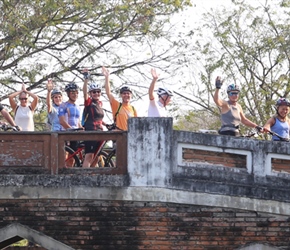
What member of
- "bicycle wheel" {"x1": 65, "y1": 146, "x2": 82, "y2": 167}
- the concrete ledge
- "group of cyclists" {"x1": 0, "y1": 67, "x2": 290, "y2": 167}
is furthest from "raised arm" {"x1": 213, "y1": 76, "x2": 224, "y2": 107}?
"bicycle wheel" {"x1": 65, "y1": 146, "x2": 82, "y2": 167}

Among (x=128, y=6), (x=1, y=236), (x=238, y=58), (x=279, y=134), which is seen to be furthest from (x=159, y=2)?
(x=1, y=236)

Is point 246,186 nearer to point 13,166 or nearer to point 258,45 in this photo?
point 13,166

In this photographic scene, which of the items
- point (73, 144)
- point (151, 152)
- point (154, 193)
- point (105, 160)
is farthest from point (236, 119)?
point (73, 144)

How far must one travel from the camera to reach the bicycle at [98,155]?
1019 centimetres

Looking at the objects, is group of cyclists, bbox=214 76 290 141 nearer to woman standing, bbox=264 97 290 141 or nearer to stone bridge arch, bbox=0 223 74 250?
woman standing, bbox=264 97 290 141

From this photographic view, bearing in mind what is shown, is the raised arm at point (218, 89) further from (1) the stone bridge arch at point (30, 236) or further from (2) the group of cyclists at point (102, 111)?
(1) the stone bridge arch at point (30, 236)

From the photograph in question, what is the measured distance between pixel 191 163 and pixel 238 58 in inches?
322

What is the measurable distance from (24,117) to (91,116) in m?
0.85

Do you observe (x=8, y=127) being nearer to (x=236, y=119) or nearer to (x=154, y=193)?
(x=154, y=193)

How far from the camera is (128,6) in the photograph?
1540cm

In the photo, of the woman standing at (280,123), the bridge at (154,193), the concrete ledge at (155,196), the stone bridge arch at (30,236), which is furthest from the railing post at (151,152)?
the woman standing at (280,123)

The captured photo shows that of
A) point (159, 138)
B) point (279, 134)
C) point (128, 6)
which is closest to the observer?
point (159, 138)

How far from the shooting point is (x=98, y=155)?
402 inches

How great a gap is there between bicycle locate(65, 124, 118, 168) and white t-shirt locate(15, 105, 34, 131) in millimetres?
686
